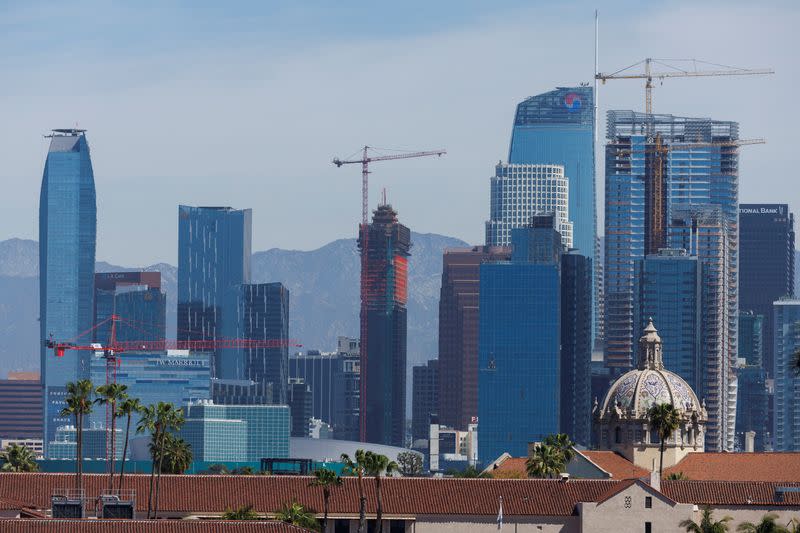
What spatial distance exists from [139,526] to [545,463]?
213 feet

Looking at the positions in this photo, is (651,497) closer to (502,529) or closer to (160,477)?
(502,529)

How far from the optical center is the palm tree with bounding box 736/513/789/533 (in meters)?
146

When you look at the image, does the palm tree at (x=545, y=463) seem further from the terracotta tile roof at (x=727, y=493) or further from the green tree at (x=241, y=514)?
the green tree at (x=241, y=514)

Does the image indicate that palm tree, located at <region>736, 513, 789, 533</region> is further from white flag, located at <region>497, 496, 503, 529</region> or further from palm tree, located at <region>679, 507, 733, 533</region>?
white flag, located at <region>497, 496, 503, 529</region>

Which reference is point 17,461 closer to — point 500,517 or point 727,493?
point 500,517

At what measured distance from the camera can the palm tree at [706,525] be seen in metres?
150

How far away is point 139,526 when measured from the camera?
12638 cm

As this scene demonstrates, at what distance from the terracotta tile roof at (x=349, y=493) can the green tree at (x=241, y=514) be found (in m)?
1.83

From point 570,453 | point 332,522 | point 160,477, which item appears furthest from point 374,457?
point 570,453

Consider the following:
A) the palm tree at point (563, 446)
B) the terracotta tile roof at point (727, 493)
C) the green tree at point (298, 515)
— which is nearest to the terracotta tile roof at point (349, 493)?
the green tree at point (298, 515)

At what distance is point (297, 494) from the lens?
15525 cm

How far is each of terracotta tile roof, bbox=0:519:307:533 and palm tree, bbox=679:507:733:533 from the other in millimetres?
32785

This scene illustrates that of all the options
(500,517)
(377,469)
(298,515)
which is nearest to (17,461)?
(298,515)

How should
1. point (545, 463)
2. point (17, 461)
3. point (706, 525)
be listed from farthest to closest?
point (17, 461), point (545, 463), point (706, 525)
